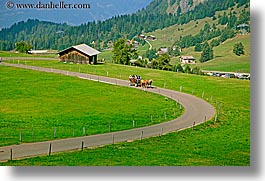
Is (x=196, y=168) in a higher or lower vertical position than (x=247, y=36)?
lower

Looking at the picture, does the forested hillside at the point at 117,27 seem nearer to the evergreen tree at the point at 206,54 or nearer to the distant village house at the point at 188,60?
the evergreen tree at the point at 206,54

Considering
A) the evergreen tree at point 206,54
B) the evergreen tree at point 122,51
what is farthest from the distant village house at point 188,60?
the evergreen tree at point 122,51

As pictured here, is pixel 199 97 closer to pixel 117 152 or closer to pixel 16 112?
pixel 117 152

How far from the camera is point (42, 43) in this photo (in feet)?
40.3

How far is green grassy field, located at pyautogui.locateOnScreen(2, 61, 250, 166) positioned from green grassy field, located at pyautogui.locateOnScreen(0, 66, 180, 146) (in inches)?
16.4

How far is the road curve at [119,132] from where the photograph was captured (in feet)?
35.4

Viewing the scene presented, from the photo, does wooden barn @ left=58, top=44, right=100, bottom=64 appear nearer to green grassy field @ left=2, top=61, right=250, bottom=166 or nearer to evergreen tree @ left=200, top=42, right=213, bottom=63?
green grassy field @ left=2, top=61, right=250, bottom=166

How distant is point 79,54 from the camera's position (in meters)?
12.1

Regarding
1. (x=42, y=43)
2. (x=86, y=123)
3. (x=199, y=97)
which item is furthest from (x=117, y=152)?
(x=42, y=43)

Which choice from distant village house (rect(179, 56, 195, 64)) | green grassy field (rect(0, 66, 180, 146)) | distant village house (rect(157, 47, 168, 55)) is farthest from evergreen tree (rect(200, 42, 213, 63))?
green grassy field (rect(0, 66, 180, 146))

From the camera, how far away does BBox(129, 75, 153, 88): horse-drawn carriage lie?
1199 centimetres

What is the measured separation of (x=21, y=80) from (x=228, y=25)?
405cm

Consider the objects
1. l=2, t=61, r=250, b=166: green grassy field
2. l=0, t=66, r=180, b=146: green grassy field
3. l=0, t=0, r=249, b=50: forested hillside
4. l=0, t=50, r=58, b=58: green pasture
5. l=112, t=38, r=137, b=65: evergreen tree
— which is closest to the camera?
l=2, t=61, r=250, b=166: green grassy field

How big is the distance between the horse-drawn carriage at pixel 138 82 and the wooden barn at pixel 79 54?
2.76 feet
